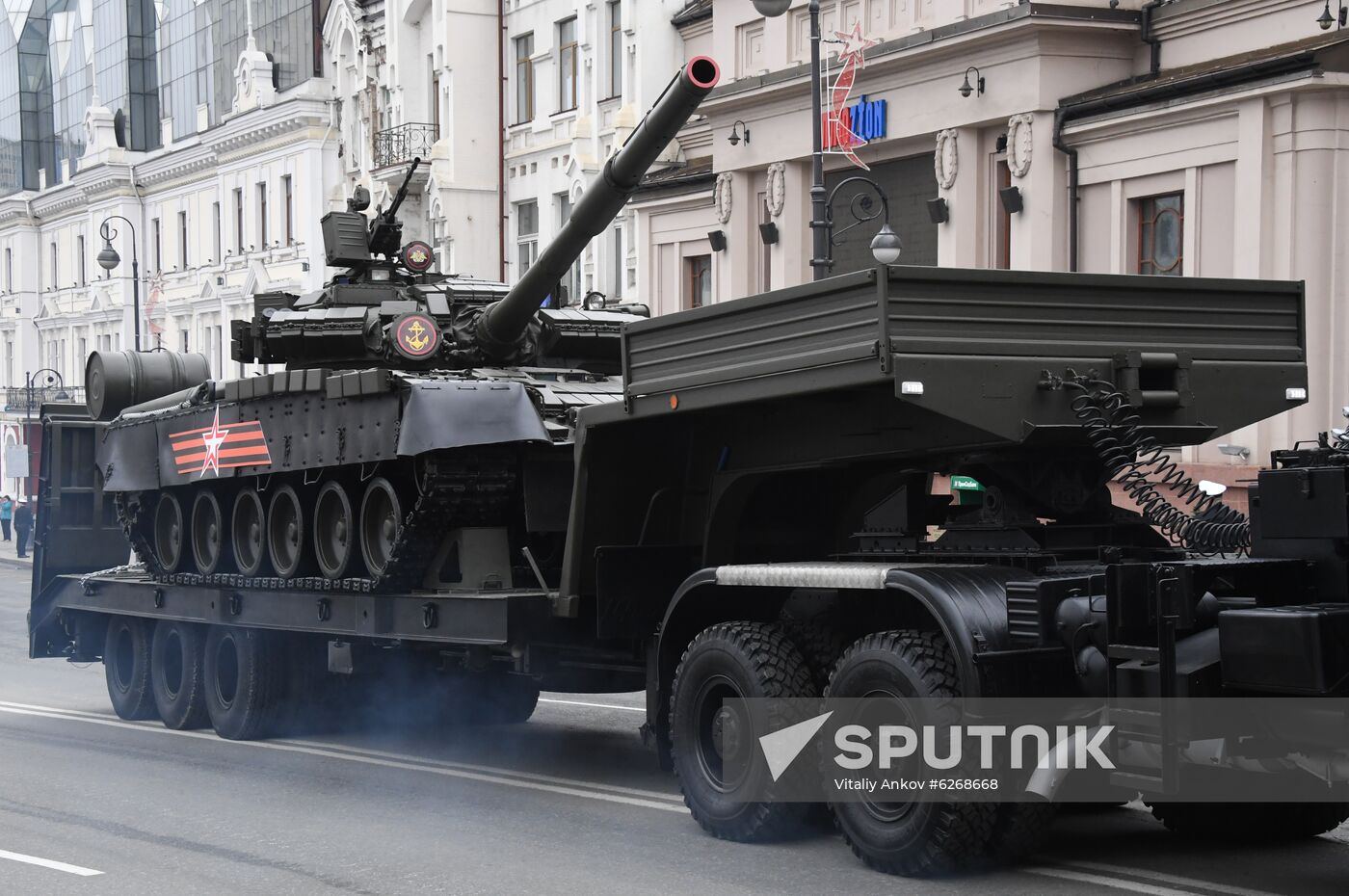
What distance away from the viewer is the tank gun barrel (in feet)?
Result: 32.2

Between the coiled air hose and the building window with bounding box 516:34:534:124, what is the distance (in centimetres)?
2963

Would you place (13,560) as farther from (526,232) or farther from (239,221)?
(526,232)

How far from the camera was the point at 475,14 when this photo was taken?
A: 124ft

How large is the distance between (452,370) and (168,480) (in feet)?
10.3

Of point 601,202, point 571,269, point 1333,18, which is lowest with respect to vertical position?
point 601,202

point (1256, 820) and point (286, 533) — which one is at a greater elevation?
point (286, 533)

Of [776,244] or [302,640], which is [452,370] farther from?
[776,244]

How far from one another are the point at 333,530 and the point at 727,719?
4.69 m

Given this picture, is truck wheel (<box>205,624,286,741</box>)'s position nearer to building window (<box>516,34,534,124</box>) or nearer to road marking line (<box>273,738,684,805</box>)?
road marking line (<box>273,738,684,805</box>)

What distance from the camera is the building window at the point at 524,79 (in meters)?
36.9

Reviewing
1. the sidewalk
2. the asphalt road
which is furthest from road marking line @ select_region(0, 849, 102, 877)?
the sidewalk

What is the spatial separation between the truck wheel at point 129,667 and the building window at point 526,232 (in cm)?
2204

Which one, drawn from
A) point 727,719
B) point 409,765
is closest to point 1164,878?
point 727,719

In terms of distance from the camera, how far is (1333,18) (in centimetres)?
1850
